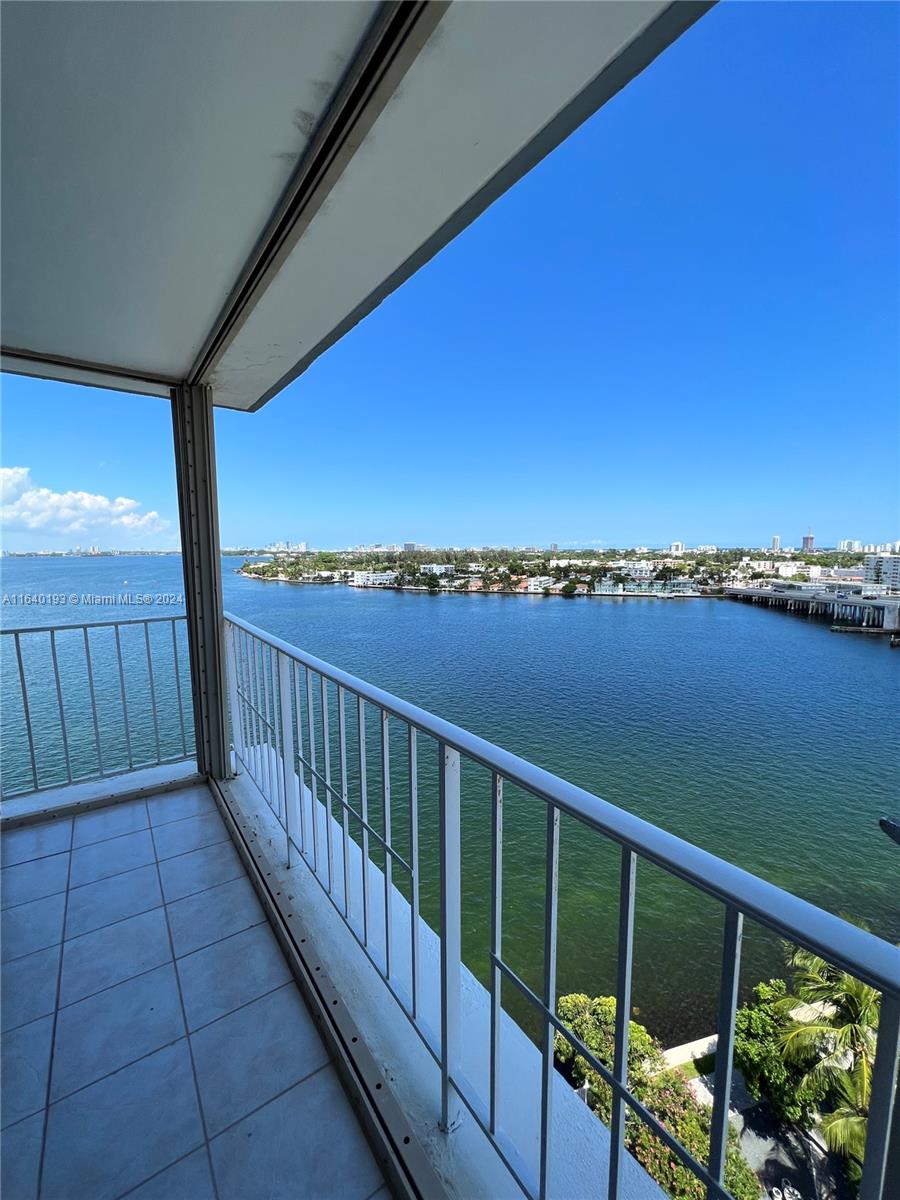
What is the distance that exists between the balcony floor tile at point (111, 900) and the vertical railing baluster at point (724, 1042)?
1878mm

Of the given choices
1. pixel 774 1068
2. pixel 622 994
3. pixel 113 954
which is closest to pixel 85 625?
pixel 113 954

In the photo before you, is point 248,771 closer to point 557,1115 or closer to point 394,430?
point 557,1115

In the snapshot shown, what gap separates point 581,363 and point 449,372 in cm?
769

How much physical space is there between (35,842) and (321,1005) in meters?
1.67

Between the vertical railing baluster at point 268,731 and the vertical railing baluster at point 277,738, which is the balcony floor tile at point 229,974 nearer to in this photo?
the vertical railing baluster at point 277,738

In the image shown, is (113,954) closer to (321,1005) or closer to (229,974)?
(229,974)

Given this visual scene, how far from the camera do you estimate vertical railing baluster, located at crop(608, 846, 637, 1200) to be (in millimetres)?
566

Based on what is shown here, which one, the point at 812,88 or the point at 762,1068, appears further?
the point at 762,1068

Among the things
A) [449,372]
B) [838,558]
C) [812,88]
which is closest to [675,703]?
[838,558]

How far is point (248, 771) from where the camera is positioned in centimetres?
251

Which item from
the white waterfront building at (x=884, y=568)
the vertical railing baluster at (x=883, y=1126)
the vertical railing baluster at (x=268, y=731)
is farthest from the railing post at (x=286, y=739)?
the white waterfront building at (x=884, y=568)

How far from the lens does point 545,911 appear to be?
71cm

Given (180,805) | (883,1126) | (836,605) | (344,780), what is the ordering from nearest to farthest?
(883,1126) < (344,780) < (180,805) < (836,605)

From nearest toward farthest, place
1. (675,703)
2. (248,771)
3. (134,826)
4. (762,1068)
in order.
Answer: (134,826)
(248,771)
(762,1068)
(675,703)
